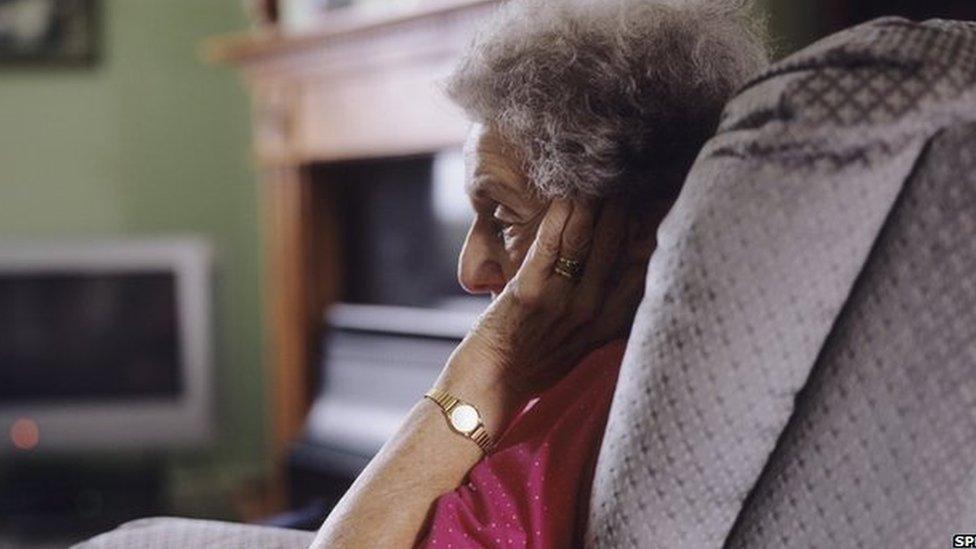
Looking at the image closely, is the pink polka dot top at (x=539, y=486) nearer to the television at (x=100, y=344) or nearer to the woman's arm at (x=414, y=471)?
the woman's arm at (x=414, y=471)

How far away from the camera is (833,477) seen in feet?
2.29

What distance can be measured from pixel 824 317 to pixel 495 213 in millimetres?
395

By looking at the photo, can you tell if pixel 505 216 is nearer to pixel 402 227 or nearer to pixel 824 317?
pixel 824 317

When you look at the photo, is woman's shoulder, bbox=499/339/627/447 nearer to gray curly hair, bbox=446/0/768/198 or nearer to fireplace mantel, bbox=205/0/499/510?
gray curly hair, bbox=446/0/768/198

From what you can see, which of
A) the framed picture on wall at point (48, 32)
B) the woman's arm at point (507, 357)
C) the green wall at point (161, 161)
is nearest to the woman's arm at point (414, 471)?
the woman's arm at point (507, 357)

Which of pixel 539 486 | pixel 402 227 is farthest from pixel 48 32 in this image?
pixel 539 486

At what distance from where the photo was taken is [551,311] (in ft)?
3.17

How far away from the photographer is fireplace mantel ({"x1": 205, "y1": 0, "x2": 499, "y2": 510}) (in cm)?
245

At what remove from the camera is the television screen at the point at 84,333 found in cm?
309

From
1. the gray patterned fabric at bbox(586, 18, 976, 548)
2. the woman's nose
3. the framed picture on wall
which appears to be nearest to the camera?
the gray patterned fabric at bbox(586, 18, 976, 548)

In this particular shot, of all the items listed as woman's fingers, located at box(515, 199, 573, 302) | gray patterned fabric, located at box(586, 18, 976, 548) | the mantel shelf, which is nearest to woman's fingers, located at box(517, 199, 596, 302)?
woman's fingers, located at box(515, 199, 573, 302)

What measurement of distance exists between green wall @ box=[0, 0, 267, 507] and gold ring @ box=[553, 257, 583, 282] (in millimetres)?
2798

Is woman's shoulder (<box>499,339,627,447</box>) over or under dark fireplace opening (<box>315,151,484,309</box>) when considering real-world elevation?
over

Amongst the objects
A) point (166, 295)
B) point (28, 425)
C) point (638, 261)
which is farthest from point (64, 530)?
point (638, 261)
